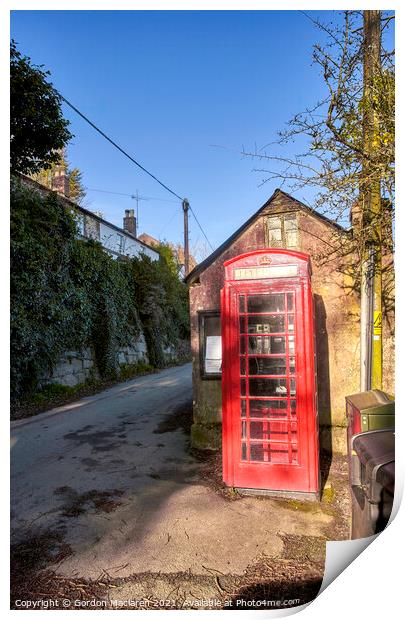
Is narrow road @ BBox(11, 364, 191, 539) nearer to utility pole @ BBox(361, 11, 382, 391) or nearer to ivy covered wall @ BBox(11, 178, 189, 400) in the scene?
ivy covered wall @ BBox(11, 178, 189, 400)

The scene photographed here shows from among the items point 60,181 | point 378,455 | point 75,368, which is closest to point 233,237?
point 378,455

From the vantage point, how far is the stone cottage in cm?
417

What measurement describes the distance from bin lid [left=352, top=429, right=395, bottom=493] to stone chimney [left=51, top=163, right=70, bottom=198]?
6309 millimetres

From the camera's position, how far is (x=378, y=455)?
1987mm

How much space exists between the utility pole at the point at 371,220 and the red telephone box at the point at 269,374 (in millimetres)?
502

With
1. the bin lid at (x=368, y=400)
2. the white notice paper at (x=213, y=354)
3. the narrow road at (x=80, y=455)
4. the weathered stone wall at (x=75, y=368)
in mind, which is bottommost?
the narrow road at (x=80, y=455)

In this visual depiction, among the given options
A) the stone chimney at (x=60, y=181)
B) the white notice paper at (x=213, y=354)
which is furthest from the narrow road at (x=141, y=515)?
the stone chimney at (x=60, y=181)

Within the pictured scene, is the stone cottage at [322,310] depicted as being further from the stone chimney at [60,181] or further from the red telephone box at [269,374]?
the stone chimney at [60,181]

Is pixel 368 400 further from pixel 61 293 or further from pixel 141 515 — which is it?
pixel 61 293

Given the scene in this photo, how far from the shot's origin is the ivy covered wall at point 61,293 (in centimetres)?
717

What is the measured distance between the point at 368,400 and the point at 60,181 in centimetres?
720

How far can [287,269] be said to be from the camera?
329cm
